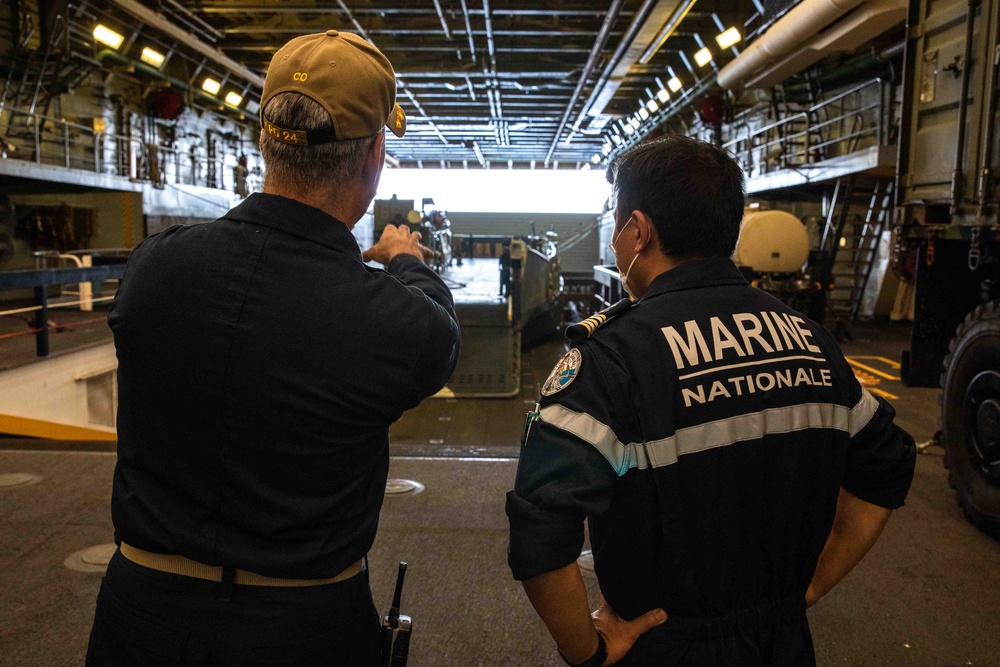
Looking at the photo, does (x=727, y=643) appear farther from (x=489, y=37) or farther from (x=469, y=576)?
(x=489, y=37)

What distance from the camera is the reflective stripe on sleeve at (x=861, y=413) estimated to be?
173 cm

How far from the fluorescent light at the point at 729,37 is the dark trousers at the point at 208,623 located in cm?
1634

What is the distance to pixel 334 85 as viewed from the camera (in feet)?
5.05

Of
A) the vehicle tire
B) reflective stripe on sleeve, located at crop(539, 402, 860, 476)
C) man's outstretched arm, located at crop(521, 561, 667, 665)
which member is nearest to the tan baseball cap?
reflective stripe on sleeve, located at crop(539, 402, 860, 476)

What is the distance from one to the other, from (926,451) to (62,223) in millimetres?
17262

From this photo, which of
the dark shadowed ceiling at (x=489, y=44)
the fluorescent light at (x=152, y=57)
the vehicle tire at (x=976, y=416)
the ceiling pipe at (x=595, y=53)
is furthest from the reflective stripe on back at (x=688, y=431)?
the fluorescent light at (x=152, y=57)

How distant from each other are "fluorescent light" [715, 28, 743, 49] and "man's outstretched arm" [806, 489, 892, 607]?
51.4ft

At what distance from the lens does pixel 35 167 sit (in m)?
13.5

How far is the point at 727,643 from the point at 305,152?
1350 mm

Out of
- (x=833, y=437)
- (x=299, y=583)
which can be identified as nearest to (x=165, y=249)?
(x=299, y=583)

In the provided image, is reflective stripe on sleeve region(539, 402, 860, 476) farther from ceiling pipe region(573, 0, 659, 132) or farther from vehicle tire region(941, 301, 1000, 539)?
ceiling pipe region(573, 0, 659, 132)

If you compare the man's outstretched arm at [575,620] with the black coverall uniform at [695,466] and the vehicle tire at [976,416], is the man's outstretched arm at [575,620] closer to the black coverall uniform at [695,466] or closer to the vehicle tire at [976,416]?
the black coverall uniform at [695,466]

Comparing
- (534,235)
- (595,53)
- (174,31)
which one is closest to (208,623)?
(174,31)

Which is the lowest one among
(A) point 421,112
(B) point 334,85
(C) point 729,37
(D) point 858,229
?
(D) point 858,229
